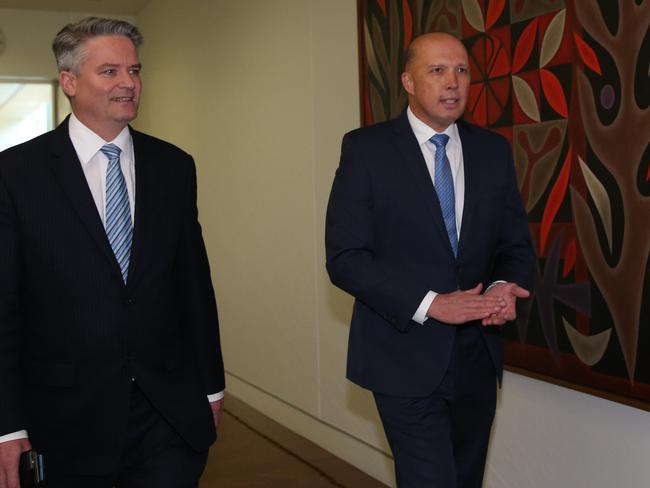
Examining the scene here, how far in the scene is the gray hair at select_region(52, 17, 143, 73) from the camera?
2.45m

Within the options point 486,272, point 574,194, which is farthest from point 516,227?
point 574,194

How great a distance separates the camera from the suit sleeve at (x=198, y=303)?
2.64 meters

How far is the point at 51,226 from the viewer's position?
7.89 ft

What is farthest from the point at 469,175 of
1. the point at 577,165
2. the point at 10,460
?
the point at 10,460

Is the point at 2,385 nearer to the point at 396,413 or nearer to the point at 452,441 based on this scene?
the point at 396,413

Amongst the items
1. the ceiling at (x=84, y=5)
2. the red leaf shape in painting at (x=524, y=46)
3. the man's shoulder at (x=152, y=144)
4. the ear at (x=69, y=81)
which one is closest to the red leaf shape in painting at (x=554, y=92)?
the red leaf shape in painting at (x=524, y=46)

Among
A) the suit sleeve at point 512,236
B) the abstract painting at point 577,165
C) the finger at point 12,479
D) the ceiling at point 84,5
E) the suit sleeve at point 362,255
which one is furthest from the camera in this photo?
the ceiling at point 84,5

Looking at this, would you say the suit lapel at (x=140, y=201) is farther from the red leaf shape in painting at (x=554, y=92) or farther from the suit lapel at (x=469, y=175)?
the red leaf shape in painting at (x=554, y=92)

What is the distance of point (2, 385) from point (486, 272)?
1427 millimetres

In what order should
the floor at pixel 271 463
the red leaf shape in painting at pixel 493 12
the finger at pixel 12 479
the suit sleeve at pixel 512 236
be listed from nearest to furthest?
the finger at pixel 12 479, the suit sleeve at pixel 512 236, the red leaf shape in painting at pixel 493 12, the floor at pixel 271 463

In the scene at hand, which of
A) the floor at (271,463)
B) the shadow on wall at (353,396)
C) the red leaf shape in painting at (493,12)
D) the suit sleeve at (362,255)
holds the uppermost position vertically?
the red leaf shape in painting at (493,12)

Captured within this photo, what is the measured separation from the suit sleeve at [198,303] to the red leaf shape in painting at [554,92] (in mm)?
1397

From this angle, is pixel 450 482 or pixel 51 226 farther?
pixel 450 482

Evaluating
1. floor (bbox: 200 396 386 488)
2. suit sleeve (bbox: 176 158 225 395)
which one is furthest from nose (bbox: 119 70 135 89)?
floor (bbox: 200 396 386 488)
